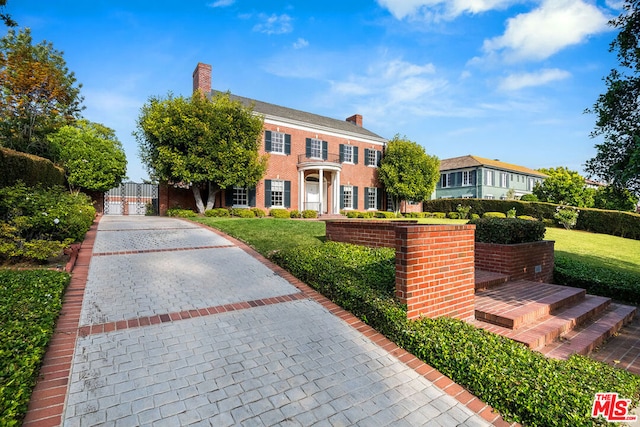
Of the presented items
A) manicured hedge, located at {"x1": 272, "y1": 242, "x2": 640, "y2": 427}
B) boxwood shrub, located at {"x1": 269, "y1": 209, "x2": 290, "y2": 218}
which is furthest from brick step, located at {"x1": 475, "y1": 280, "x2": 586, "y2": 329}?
boxwood shrub, located at {"x1": 269, "y1": 209, "x2": 290, "y2": 218}

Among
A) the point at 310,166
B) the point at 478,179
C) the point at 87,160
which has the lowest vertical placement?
the point at 87,160

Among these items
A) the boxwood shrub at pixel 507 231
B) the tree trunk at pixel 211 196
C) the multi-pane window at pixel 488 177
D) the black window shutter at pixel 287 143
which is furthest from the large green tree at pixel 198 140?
the multi-pane window at pixel 488 177

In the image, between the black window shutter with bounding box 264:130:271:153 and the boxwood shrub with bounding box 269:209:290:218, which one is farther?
the black window shutter with bounding box 264:130:271:153

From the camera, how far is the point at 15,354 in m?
2.71

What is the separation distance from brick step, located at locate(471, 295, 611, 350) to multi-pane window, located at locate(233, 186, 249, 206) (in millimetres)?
16823

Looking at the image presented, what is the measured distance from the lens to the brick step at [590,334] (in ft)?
11.5

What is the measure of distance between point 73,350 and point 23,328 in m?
0.64

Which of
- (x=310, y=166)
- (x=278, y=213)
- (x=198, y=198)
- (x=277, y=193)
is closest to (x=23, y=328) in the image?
(x=198, y=198)

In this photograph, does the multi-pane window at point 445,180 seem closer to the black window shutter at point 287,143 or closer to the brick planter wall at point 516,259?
the black window shutter at point 287,143

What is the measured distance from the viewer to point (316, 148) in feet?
73.0

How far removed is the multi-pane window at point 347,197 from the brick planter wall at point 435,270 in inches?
752

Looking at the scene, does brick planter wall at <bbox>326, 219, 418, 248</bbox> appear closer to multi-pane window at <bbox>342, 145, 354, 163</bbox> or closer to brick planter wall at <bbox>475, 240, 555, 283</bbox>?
brick planter wall at <bbox>475, 240, 555, 283</bbox>

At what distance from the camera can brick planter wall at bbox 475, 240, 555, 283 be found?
5.88 metres

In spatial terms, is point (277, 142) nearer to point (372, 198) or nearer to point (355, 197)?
point (355, 197)
